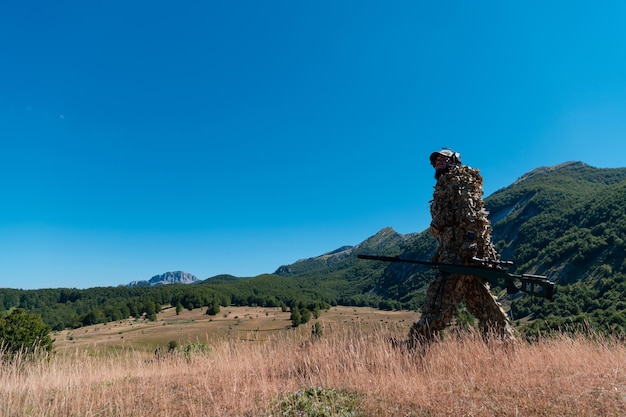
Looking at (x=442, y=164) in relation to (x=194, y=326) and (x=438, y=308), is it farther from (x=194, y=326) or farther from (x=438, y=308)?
(x=194, y=326)

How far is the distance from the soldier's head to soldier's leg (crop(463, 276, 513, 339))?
249 centimetres

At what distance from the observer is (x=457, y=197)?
7.24 m

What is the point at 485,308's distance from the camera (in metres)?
6.97

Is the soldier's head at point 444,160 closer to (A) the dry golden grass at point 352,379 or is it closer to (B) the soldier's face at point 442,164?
(B) the soldier's face at point 442,164

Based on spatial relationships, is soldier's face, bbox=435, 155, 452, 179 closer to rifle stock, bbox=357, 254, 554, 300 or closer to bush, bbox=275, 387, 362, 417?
rifle stock, bbox=357, 254, 554, 300

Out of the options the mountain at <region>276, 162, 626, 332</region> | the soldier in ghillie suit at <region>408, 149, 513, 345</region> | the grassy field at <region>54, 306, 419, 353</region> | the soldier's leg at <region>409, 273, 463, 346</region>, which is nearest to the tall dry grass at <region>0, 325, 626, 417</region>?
the soldier's leg at <region>409, 273, 463, 346</region>

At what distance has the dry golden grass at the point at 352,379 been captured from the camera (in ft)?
12.8

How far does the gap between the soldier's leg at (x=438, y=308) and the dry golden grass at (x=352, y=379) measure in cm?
42

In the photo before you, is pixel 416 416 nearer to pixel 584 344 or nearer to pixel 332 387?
pixel 332 387

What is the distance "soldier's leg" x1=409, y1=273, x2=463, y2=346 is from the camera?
6.80m

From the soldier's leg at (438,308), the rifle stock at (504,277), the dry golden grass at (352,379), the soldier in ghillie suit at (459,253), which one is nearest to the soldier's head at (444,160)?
the soldier in ghillie suit at (459,253)

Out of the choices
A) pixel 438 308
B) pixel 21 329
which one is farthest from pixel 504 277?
pixel 21 329

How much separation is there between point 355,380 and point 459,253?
3.59 m

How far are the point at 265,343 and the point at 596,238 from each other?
138 meters
